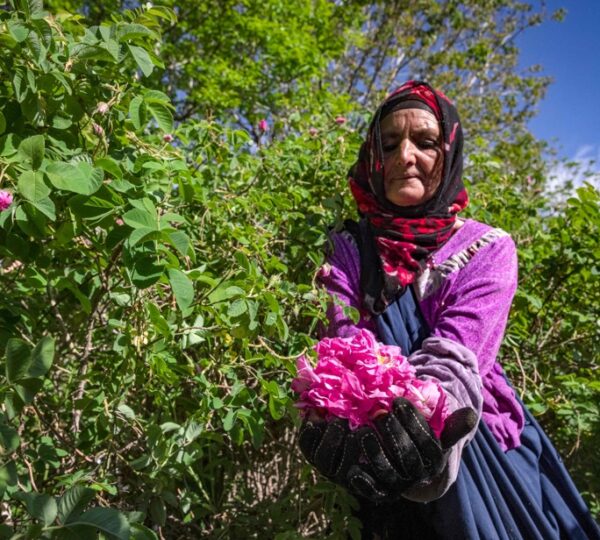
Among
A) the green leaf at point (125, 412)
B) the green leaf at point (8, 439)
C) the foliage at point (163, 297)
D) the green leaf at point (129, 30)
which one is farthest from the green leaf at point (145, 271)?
the green leaf at point (125, 412)

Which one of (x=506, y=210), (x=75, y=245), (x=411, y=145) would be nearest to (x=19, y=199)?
(x=75, y=245)

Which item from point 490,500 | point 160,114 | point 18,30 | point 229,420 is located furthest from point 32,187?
point 490,500

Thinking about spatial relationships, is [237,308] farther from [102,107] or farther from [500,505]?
[500,505]

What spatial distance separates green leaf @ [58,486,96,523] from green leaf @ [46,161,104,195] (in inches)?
20.0

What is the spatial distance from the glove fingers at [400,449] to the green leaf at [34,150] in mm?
815

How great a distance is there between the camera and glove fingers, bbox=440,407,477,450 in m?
1.17

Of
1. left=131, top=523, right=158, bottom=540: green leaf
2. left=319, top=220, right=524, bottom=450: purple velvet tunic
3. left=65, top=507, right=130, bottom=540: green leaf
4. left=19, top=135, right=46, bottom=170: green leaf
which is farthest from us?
left=319, top=220, right=524, bottom=450: purple velvet tunic

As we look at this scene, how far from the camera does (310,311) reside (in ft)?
5.27

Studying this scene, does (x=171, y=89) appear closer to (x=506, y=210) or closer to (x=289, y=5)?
(x=289, y=5)

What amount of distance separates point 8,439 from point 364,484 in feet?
2.13

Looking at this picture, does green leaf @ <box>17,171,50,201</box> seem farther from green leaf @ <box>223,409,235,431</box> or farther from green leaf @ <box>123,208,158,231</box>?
green leaf @ <box>223,409,235,431</box>

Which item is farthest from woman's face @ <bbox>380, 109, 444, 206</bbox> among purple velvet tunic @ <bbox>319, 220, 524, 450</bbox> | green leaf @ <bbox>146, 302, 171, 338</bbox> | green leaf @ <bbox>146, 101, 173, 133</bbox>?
green leaf @ <bbox>146, 302, 171, 338</bbox>

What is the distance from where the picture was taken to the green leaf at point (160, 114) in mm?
1359

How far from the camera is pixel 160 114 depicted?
1368 mm
